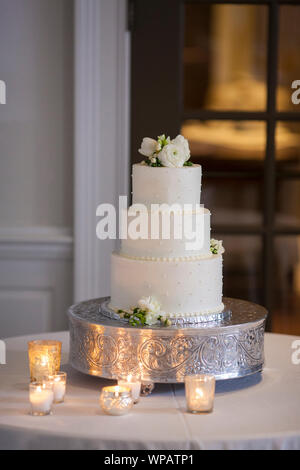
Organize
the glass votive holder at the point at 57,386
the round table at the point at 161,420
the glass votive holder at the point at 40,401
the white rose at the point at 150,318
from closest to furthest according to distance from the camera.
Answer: the round table at the point at 161,420
the glass votive holder at the point at 40,401
the glass votive holder at the point at 57,386
the white rose at the point at 150,318

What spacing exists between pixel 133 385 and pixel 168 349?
0.43ft

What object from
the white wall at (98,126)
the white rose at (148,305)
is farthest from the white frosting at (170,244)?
the white wall at (98,126)

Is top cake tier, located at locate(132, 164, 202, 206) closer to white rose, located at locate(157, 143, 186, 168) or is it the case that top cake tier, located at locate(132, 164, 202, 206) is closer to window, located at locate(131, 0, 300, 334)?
white rose, located at locate(157, 143, 186, 168)

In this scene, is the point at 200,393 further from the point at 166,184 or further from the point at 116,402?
the point at 166,184

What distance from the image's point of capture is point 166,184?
2.13 meters

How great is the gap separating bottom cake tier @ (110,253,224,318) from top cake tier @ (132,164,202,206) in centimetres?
17

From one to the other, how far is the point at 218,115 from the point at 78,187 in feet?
2.30

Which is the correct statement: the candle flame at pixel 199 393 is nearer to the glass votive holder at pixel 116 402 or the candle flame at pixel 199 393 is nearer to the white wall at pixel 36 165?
the glass votive holder at pixel 116 402

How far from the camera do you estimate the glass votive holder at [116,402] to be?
6.01 feet

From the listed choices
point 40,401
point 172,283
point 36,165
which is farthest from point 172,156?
point 36,165

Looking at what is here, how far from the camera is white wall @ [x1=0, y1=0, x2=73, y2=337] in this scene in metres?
3.43

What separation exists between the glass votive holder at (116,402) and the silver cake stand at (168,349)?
124 mm

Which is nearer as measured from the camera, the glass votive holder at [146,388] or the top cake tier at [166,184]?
the glass votive holder at [146,388]

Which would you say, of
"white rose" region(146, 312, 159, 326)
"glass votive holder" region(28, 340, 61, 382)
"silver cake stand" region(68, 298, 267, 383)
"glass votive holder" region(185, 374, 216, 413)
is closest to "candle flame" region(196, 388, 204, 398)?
"glass votive holder" region(185, 374, 216, 413)
